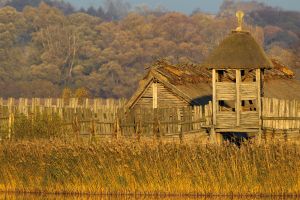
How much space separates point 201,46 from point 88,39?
548 inches

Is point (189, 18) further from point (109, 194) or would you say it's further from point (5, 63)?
point (109, 194)

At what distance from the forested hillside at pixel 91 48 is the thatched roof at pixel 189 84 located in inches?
2094

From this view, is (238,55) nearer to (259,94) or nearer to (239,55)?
(239,55)

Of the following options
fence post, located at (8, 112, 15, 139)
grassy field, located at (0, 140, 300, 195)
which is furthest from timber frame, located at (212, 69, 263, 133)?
grassy field, located at (0, 140, 300, 195)

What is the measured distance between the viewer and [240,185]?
31.1 meters

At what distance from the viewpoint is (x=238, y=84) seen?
139 ft

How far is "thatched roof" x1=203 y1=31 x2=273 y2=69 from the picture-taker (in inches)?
1673

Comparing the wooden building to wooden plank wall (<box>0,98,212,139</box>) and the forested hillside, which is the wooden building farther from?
the forested hillside

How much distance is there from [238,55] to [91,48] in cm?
9055

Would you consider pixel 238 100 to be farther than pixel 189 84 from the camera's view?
No

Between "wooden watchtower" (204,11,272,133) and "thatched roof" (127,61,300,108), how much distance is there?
291 cm

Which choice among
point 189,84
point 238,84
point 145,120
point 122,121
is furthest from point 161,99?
point 122,121

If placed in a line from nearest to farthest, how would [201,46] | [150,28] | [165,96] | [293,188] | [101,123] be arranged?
[293,188]
[101,123]
[165,96]
[201,46]
[150,28]

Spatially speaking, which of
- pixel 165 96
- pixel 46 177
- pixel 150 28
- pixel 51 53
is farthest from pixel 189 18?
pixel 46 177
